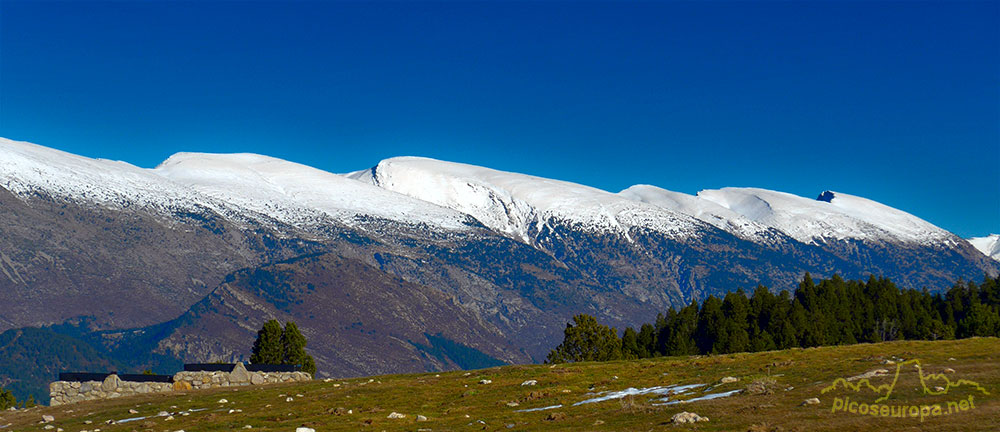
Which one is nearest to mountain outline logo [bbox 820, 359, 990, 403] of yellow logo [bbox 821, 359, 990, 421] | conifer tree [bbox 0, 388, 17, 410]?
yellow logo [bbox 821, 359, 990, 421]

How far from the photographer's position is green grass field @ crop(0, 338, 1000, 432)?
39.4 m

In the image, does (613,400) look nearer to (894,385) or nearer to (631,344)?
(894,385)

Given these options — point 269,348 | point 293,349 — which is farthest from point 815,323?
point 269,348

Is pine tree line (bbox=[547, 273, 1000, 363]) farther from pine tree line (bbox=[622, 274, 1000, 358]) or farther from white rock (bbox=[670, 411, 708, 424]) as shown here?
white rock (bbox=[670, 411, 708, 424])

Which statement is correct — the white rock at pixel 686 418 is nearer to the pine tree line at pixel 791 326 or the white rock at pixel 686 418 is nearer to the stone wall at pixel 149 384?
the stone wall at pixel 149 384

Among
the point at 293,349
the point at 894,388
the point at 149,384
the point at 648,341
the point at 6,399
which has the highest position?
the point at 894,388

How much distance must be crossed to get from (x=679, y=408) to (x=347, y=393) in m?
28.8

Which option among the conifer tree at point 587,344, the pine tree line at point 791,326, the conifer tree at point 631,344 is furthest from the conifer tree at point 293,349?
the conifer tree at point 631,344

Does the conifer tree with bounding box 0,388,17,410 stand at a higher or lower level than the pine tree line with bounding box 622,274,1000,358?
lower

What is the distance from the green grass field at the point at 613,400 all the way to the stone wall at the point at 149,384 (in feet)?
13.1

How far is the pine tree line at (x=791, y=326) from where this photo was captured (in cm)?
16412

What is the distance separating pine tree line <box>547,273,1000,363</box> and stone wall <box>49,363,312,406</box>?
87270mm

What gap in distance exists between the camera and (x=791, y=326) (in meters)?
175

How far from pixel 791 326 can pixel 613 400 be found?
134859mm
